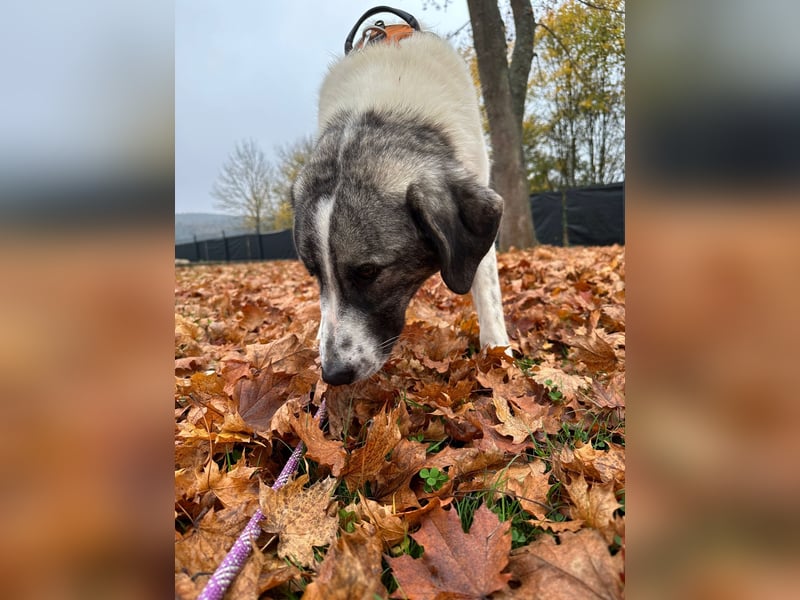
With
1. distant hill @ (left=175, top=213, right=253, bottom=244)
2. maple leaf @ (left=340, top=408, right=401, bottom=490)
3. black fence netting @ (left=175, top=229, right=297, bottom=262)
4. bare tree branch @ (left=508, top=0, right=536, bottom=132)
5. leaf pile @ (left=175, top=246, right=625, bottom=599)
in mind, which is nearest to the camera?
leaf pile @ (left=175, top=246, right=625, bottom=599)

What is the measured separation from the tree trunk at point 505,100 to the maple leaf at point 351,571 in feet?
25.9

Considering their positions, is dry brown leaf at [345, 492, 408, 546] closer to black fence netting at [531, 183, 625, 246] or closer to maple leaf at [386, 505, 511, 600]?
maple leaf at [386, 505, 511, 600]

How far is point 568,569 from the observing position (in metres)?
1.09

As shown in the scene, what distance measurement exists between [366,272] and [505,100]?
29.3 ft

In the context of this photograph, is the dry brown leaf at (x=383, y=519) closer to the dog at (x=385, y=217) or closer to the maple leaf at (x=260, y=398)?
the maple leaf at (x=260, y=398)

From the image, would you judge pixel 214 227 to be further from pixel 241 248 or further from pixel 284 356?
pixel 284 356

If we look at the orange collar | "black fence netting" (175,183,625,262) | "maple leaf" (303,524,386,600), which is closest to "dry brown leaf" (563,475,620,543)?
"maple leaf" (303,524,386,600)

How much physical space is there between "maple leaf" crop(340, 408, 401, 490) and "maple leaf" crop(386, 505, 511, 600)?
1.02 feet

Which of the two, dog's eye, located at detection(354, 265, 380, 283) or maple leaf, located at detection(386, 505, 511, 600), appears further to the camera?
dog's eye, located at detection(354, 265, 380, 283)

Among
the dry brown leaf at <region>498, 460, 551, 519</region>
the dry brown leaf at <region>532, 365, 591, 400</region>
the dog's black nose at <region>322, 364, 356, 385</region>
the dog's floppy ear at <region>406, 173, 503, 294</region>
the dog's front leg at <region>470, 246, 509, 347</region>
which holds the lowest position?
the dry brown leaf at <region>498, 460, 551, 519</region>

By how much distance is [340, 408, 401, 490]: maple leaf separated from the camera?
159 cm

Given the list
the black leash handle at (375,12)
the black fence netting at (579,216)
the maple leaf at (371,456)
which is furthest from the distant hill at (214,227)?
the maple leaf at (371,456)

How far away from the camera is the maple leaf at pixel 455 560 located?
3.65 ft
